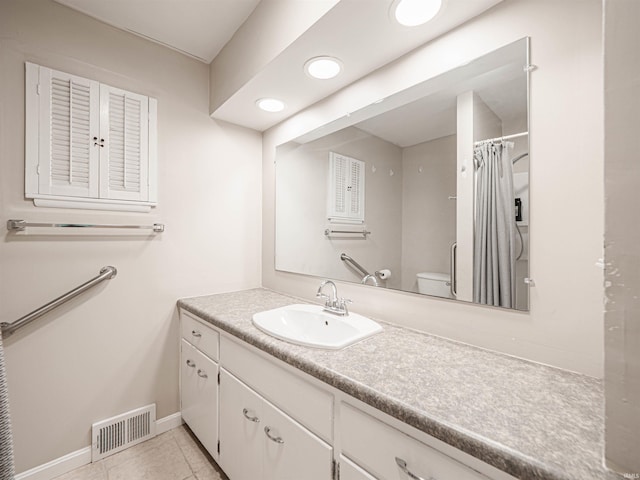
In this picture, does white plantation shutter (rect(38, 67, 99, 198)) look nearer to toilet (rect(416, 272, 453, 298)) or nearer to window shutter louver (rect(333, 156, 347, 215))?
window shutter louver (rect(333, 156, 347, 215))

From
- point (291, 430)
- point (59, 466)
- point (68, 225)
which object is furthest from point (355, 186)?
point (59, 466)

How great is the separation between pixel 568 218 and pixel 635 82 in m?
0.48

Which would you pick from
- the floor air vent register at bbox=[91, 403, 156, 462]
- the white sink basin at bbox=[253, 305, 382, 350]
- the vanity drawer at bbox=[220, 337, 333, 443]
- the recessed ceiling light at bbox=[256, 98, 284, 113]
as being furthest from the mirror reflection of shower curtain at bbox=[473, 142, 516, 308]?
the floor air vent register at bbox=[91, 403, 156, 462]

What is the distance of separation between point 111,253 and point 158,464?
120 centimetres

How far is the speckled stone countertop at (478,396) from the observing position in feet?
1.71

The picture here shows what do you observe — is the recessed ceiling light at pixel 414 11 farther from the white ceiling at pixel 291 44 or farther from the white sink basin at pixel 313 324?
the white sink basin at pixel 313 324

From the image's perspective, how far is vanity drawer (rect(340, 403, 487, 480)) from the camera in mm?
614

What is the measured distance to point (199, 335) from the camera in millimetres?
1581

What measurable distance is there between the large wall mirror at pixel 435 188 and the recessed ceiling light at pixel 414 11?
0.22 metres

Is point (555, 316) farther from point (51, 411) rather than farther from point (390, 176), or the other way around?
point (51, 411)

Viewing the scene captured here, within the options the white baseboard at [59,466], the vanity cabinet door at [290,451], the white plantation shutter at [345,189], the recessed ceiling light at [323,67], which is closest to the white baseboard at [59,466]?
the white baseboard at [59,466]

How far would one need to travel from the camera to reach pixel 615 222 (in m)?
0.51

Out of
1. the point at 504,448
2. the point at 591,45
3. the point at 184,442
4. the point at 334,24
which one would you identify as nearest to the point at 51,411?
the point at 184,442

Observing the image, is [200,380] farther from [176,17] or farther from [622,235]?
[176,17]
